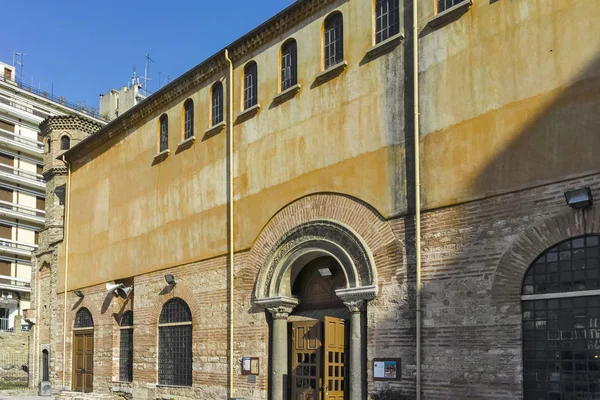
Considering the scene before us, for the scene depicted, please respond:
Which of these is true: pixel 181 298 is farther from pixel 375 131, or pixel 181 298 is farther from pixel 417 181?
pixel 417 181

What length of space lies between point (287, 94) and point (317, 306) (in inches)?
183

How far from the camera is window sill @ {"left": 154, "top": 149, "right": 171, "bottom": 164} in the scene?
63.5 ft

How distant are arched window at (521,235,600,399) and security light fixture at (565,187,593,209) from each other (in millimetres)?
503

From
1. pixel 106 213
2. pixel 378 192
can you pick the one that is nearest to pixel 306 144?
pixel 378 192

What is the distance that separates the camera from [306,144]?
14.7 m

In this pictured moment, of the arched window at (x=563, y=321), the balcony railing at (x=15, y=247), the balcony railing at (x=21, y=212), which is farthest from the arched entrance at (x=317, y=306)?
the balcony railing at (x=15, y=247)

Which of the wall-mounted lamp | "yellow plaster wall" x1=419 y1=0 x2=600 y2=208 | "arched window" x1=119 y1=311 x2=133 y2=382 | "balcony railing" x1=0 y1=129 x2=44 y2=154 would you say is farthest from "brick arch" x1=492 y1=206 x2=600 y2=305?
"balcony railing" x1=0 y1=129 x2=44 y2=154

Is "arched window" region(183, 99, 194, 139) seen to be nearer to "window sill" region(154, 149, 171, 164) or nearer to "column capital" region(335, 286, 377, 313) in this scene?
"window sill" region(154, 149, 171, 164)

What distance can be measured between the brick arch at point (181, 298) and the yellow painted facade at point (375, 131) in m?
0.78

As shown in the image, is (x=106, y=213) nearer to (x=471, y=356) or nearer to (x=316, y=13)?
(x=316, y=13)

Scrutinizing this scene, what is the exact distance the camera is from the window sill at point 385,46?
12.9 meters

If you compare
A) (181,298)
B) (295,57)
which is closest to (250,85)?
(295,57)

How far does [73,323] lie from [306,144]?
13.1m

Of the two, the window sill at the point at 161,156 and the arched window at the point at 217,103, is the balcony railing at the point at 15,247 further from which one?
the arched window at the point at 217,103
